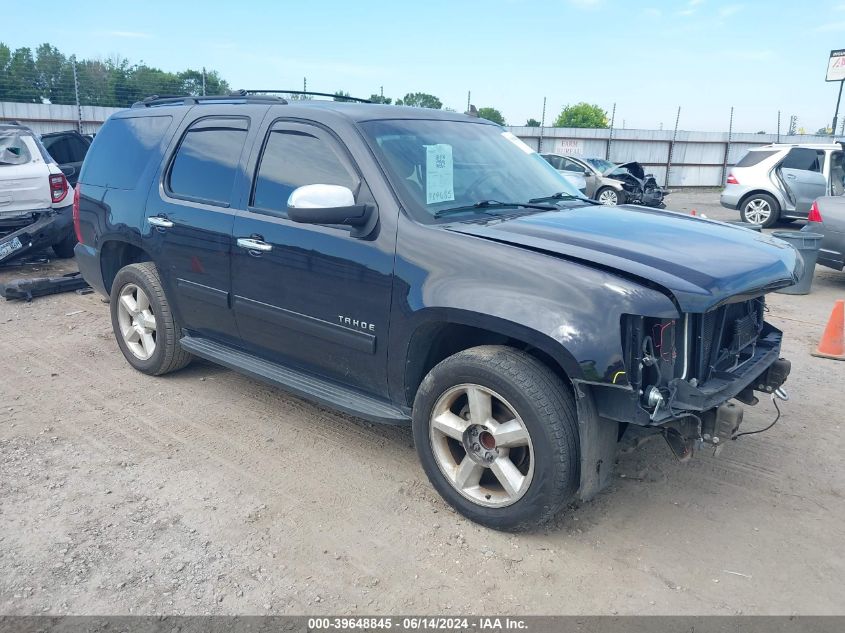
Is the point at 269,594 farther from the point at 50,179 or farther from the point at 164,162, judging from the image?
the point at 50,179

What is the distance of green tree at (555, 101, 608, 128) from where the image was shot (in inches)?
2761

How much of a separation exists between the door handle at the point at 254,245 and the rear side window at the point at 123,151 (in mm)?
A: 1353

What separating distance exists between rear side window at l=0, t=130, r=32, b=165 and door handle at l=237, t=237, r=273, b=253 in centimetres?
638

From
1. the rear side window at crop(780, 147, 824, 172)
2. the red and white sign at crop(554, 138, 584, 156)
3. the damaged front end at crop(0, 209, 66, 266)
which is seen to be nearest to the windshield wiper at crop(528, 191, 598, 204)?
the damaged front end at crop(0, 209, 66, 266)

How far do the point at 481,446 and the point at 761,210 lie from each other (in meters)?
12.9

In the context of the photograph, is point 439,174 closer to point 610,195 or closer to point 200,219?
point 200,219

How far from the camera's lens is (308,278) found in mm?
3729

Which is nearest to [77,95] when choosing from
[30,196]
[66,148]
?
[66,148]

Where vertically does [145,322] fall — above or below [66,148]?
below

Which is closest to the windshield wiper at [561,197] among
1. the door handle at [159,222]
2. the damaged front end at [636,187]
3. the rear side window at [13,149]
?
the door handle at [159,222]

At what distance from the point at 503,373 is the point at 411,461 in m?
1.18

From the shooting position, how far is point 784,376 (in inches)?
143

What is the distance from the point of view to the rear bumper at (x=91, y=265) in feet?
17.6

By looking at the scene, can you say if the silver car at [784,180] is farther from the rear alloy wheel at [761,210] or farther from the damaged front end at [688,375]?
the damaged front end at [688,375]
